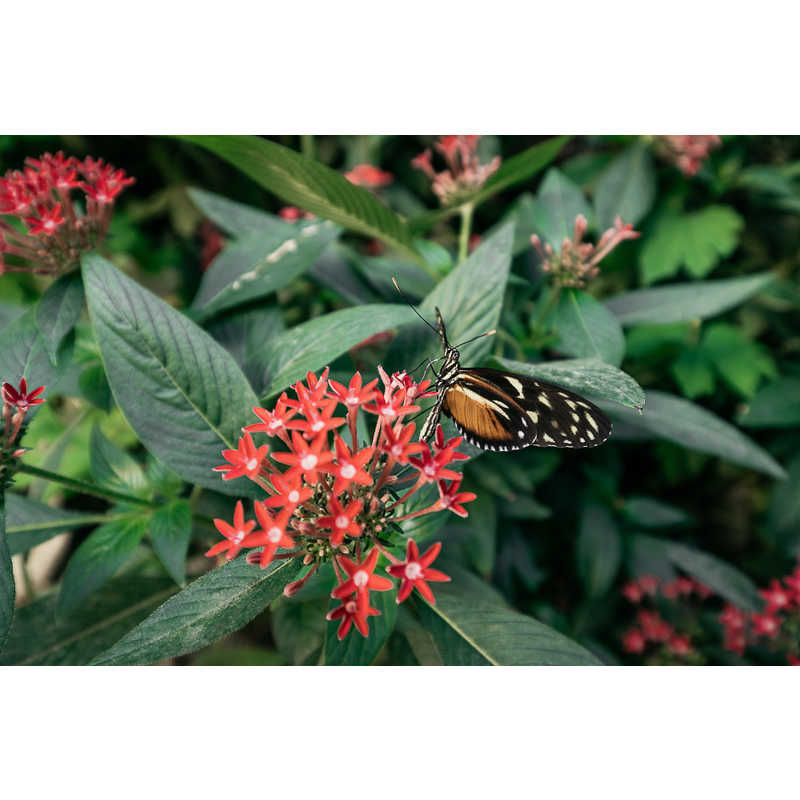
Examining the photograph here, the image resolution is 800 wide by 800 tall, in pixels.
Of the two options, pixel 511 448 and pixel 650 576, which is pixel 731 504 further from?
pixel 511 448

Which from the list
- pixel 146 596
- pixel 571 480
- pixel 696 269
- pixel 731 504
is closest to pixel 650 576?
pixel 571 480

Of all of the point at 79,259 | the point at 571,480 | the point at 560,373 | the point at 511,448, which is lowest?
the point at 571,480

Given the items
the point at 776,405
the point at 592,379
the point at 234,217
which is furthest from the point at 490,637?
the point at 776,405

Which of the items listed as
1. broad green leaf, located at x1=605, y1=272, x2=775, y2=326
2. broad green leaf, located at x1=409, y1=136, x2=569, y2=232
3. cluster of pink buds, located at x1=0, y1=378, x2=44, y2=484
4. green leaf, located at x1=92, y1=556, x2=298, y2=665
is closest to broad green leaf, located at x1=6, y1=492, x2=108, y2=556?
cluster of pink buds, located at x1=0, y1=378, x2=44, y2=484

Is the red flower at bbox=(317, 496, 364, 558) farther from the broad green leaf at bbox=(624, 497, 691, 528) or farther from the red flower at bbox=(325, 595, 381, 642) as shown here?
the broad green leaf at bbox=(624, 497, 691, 528)

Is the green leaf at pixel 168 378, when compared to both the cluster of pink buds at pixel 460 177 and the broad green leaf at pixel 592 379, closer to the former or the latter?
the broad green leaf at pixel 592 379
